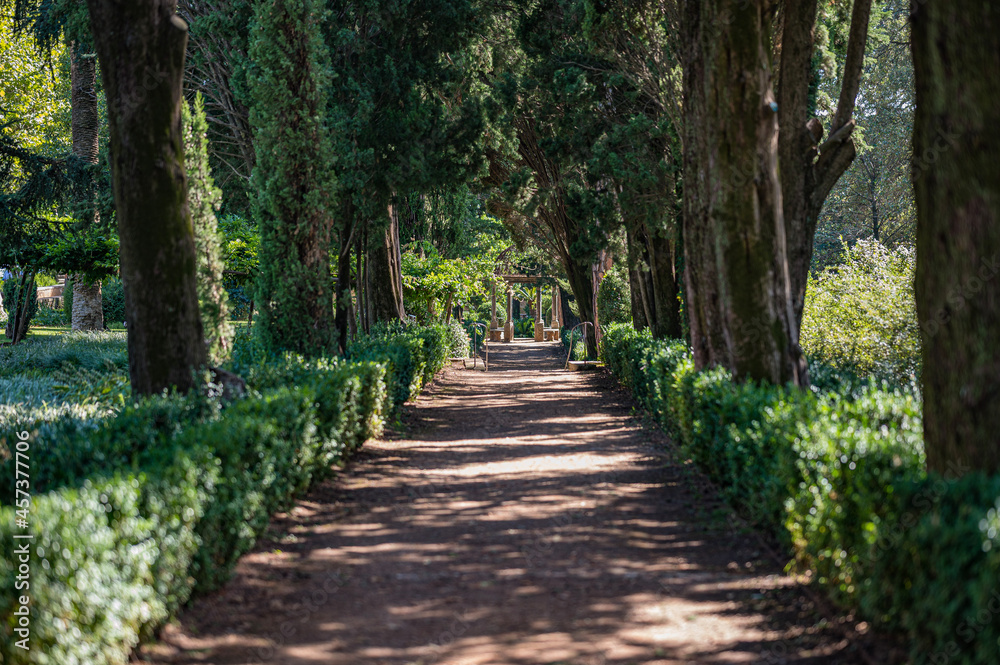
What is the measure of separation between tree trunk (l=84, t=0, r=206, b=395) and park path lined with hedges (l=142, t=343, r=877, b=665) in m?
1.92

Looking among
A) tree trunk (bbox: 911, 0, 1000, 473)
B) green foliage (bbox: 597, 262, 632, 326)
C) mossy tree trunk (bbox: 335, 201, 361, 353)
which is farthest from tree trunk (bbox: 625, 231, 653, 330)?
tree trunk (bbox: 911, 0, 1000, 473)

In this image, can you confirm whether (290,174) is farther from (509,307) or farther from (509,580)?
(509,307)

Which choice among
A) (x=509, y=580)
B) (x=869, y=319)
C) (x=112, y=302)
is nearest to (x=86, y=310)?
(x=112, y=302)

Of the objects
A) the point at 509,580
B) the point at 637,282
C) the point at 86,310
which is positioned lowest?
the point at 509,580

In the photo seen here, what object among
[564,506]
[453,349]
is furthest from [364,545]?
[453,349]

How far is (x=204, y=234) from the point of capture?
364 inches

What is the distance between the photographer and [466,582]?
5.22 meters

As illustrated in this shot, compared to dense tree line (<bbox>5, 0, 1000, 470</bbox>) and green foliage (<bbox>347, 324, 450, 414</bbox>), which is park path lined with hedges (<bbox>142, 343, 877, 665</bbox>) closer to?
dense tree line (<bbox>5, 0, 1000, 470</bbox>)

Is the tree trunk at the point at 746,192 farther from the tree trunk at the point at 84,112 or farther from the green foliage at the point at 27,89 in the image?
the green foliage at the point at 27,89

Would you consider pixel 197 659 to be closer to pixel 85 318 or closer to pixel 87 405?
pixel 87 405

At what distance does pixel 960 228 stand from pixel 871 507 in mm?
1403

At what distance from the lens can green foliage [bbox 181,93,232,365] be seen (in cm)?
911

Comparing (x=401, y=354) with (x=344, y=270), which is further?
(x=401, y=354)

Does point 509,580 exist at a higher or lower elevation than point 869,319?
lower
